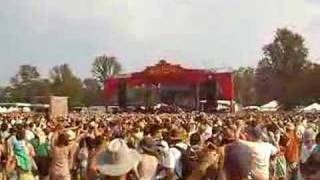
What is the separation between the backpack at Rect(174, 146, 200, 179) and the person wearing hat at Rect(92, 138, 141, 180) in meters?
3.16

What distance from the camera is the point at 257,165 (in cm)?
1080

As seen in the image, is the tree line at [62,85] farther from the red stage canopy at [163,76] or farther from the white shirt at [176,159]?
the white shirt at [176,159]

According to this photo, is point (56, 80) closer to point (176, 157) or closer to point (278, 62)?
point (278, 62)

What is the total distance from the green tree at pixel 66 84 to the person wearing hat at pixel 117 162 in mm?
123065

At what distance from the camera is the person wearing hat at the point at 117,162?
7.66m

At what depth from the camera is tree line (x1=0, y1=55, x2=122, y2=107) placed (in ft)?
448

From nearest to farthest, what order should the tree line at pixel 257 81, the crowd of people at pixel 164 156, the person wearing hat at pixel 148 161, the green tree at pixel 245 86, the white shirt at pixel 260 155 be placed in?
1. the crowd of people at pixel 164 156
2. the person wearing hat at pixel 148 161
3. the white shirt at pixel 260 155
4. the tree line at pixel 257 81
5. the green tree at pixel 245 86

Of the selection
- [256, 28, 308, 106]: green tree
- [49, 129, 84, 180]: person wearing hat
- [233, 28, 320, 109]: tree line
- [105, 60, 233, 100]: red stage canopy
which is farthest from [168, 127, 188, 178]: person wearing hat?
[256, 28, 308, 106]: green tree

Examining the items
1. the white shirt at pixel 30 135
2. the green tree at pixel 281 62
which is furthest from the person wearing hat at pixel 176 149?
the green tree at pixel 281 62

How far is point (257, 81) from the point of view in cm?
13000

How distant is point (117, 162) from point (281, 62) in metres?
118

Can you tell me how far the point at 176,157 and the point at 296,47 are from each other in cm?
11440

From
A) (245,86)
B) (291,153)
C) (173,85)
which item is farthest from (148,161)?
(245,86)

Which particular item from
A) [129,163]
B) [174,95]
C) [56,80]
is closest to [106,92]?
[174,95]
